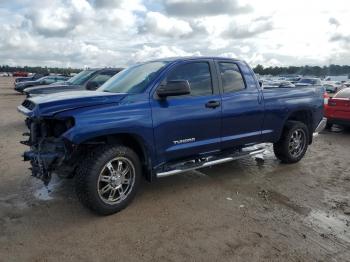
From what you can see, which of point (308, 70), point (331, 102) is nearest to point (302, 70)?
point (308, 70)

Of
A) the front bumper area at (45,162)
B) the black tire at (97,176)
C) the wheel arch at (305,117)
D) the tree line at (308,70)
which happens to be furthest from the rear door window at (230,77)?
the tree line at (308,70)

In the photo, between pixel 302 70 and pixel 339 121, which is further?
pixel 302 70

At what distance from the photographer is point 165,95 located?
4555 mm

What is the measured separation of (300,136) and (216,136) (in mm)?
2338

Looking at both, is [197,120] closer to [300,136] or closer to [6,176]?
[300,136]

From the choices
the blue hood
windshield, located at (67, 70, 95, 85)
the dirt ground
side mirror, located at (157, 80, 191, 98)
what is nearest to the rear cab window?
side mirror, located at (157, 80, 191, 98)

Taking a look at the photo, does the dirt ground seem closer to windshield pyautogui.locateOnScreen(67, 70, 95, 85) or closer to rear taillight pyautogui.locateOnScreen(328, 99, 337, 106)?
rear taillight pyautogui.locateOnScreen(328, 99, 337, 106)

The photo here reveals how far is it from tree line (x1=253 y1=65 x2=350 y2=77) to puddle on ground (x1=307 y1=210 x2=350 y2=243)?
86.4m

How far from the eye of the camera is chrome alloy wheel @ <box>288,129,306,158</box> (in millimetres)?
6660

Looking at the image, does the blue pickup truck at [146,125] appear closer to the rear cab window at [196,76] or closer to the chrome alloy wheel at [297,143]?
the rear cab window at [196,76]

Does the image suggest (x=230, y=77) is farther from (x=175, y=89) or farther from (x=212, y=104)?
(x=175, y=89)

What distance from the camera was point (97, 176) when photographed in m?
4.09

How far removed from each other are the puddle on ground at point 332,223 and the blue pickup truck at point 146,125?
157 centimetres

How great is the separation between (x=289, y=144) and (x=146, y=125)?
330 cm
